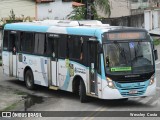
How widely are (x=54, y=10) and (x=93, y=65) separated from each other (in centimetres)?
2774

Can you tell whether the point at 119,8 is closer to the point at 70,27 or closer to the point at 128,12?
the point at 128,12

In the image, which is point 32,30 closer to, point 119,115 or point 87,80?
point 87,80

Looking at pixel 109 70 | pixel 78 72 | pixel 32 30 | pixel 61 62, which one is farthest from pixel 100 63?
pixel 32 30

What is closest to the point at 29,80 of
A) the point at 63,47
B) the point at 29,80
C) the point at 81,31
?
the point at 29,80

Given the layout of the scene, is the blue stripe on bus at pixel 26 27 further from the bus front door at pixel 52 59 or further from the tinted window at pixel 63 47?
the tinted window at pixel 63 47

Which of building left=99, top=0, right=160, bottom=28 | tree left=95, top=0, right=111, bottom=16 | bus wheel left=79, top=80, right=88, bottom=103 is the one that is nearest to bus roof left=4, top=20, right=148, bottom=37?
bus wheel left=79, top=80, right=88, bottom=103

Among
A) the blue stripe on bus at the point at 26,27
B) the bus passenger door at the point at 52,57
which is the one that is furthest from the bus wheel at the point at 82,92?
the blue stripe on bus at the point at 26,27

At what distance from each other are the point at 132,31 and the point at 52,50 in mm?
4047

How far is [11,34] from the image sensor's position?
76.3ft

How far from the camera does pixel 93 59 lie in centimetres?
1702

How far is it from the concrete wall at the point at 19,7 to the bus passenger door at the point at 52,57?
797 inches

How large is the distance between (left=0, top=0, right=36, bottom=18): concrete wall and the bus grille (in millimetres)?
24420

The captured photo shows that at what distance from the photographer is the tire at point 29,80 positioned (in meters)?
21.5

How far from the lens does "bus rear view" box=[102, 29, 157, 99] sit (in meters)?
16.4
